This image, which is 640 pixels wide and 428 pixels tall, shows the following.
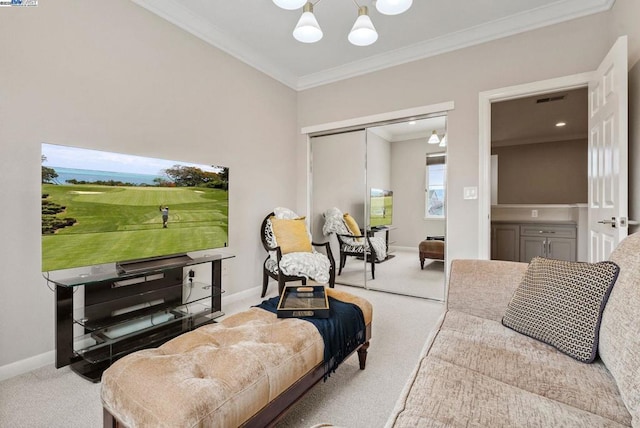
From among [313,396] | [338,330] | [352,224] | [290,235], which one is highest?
[352,224]

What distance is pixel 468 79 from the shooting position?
302 centimetres

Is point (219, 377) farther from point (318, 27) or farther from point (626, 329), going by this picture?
point (318, 27)

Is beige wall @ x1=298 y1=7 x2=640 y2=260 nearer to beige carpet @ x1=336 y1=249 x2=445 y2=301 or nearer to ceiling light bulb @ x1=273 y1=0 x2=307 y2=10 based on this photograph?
beige carpet @ x1=336 y1=249 x2=445 y2=301

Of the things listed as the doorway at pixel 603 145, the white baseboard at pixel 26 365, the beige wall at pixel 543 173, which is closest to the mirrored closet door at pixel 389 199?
the doorway at pixel 603 145

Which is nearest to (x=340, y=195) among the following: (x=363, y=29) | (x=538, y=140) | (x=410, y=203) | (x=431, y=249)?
(x=410, y=203)

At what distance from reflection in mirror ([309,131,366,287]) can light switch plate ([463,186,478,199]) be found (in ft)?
4.01

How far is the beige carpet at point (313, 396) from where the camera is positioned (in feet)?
4.77

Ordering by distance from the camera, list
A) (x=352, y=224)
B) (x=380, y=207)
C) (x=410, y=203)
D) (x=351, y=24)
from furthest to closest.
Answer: (x=352, y=224) < (x=380, y=207) < (x=410, y=203) < (x=351, y=24)

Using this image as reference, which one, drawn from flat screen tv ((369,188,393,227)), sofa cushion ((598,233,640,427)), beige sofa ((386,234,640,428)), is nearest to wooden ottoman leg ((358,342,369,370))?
Result: beige sofa ((386,234,640,428))

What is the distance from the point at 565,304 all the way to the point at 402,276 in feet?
7.78

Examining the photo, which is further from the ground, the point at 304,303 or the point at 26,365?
the point at 304,303

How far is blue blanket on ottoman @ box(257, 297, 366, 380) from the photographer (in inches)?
59.5

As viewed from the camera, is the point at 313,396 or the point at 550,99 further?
the point at 550,99

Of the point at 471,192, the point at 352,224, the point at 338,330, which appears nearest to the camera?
the point at 338,330
